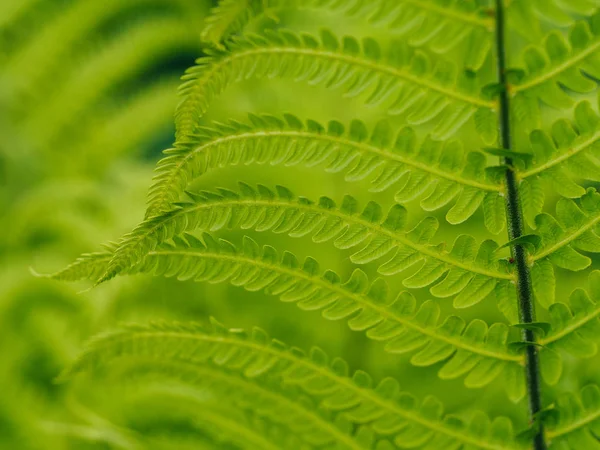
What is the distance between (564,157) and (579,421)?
297 mm

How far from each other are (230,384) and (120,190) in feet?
3.84

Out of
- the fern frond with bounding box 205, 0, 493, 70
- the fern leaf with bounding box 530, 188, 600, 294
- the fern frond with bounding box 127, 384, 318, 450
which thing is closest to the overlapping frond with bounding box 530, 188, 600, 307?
the fern leaf with bounding box 530, 188, 600, 294

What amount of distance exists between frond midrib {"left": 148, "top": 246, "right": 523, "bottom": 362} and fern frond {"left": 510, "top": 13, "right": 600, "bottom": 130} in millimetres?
275

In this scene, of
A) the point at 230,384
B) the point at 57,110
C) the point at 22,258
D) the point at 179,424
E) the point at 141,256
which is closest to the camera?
the point at 141,256

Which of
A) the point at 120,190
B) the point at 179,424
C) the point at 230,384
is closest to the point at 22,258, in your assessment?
the point at 120,190

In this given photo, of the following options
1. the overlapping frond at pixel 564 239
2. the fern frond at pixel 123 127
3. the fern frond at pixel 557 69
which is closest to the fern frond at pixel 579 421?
the overlapping frond at pixel 564 239

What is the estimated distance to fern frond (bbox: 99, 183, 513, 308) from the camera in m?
0.79

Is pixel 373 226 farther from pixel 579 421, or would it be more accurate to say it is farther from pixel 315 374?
pixel 579 421

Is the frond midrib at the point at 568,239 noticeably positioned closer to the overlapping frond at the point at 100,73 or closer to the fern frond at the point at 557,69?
the fern frond at the point at 557,69

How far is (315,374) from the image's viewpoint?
86cm

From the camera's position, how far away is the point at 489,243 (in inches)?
31.1

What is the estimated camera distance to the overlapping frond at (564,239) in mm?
750

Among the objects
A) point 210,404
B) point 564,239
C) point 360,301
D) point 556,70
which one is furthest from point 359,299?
point 210,404

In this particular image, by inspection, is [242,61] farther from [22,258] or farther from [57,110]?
[57,110]
